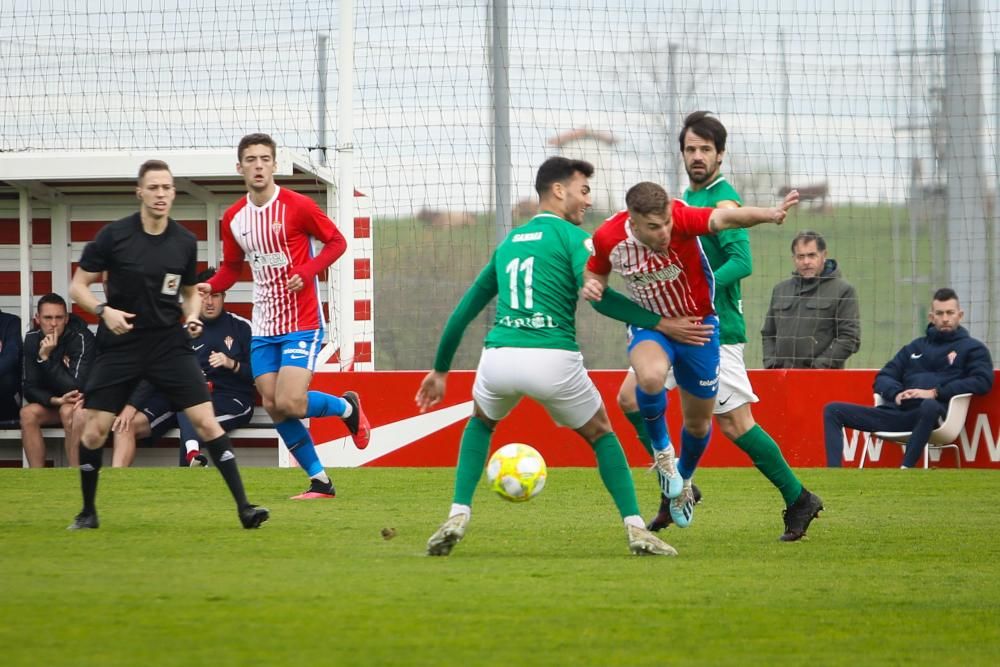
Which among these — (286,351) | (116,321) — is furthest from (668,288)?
(286,351)

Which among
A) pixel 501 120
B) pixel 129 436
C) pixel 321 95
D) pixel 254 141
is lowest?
pixel 129 436

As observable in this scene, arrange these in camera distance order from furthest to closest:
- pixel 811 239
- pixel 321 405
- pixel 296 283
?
pixel 811 239 < pixel 321 405 < pixel 296 283

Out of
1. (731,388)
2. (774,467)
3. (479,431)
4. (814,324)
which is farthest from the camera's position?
(814,324)

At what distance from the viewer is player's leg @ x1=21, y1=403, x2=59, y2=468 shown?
1366 cm

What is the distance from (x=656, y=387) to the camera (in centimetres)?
725

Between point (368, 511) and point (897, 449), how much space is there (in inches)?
241

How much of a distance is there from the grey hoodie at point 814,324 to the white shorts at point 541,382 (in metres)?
7.09

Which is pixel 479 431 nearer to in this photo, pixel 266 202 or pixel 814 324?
pixel 266 202

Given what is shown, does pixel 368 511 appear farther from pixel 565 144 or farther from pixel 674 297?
pixel 565 144

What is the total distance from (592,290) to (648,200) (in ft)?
1.65

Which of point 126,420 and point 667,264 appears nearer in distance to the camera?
point 667,264

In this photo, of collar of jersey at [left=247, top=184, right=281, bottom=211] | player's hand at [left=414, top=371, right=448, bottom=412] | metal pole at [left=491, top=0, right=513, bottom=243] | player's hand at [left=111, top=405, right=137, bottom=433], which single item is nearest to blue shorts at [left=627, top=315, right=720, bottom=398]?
player's hand at [left=414, top=371, right=448, bottom=412]

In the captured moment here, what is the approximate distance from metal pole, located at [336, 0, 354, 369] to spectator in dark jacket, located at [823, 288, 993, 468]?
4.39 meters

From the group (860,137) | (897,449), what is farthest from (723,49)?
(897,449)
